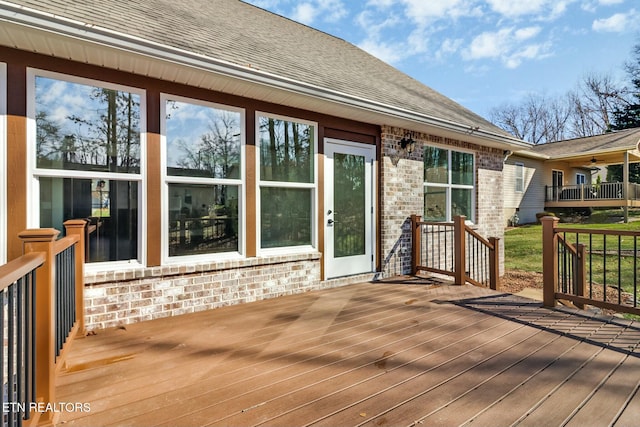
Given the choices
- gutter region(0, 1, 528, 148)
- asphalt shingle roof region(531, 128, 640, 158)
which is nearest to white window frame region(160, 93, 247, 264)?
gutter region(0, 1, 528, 148)

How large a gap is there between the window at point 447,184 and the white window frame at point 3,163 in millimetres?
5575

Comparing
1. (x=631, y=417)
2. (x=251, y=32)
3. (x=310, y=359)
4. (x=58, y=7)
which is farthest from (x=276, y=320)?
(x=251, y=32)

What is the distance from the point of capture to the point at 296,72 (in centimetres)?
425

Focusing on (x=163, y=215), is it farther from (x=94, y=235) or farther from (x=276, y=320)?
(x=276, y=320)

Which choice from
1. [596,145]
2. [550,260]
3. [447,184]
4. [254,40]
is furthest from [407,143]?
[596,145]

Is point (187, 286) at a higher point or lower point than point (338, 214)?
lower

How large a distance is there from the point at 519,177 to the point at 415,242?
42.8 feet

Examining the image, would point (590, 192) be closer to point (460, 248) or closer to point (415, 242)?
point (415, 242)

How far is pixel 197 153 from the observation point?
3.75 metres

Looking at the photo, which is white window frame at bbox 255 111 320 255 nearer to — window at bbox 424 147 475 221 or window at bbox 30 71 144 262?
window at bbox 30 71 144 262

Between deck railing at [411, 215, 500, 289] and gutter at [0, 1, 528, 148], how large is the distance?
1.85 meters

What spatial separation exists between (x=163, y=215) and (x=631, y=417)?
12.8 ft

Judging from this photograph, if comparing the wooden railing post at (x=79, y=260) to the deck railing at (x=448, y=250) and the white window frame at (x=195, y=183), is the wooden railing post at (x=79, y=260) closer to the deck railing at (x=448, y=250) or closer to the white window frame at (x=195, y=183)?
the white window frame at (x=195, y=183)

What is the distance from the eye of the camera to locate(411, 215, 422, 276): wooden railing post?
5.64 meters
